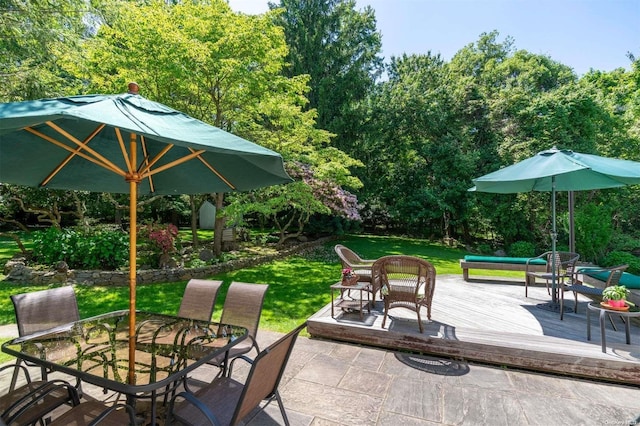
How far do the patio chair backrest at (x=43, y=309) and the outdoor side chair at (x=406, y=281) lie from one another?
339 cm

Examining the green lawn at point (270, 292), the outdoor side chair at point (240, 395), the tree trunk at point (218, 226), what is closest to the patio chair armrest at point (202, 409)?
the outdoor side chair at point (240, 395)

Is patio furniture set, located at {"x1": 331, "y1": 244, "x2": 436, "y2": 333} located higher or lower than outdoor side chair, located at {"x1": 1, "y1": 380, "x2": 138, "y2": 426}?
higher

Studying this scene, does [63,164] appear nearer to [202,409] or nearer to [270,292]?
[202,409]

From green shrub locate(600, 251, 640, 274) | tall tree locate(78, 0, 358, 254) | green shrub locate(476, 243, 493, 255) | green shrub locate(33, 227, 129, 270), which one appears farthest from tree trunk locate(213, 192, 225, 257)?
green shrub locate(600, 251, 640, 274)

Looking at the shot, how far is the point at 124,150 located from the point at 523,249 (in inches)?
544

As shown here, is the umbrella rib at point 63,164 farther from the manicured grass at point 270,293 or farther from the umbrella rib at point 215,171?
the manicured grass at point 270,293

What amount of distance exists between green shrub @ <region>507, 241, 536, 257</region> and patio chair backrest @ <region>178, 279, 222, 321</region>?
495 inches

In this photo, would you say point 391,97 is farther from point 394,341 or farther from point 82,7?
point 394,341

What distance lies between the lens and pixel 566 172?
3752 millimetres

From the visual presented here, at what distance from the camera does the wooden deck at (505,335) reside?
10.6ft

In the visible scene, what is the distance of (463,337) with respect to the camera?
3.68m

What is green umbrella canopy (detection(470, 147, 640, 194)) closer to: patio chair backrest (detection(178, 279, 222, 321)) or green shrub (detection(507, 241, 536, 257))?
patio chair backrest (detection(178, 279, 222, 321))

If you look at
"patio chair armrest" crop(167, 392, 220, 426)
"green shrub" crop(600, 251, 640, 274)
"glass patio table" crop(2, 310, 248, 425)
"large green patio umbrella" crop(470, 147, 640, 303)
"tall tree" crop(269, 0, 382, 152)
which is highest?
"tall tree" crop(269, 0, 382, 152)

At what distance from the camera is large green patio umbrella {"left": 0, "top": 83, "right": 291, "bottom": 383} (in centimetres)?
171
